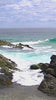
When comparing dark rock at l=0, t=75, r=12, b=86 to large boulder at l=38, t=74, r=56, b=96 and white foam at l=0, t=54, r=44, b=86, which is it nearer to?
white foam at l=0, t=54, r=44, b=86

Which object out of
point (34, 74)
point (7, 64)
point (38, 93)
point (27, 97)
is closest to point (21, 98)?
point (27, 97)

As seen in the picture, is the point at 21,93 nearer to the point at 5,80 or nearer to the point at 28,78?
the point at 5,80

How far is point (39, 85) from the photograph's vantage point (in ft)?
53.6

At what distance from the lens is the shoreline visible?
561 inches

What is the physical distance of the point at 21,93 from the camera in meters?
15.1

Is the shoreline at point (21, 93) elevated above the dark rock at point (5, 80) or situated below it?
below

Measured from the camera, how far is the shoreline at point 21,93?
14.2 metres

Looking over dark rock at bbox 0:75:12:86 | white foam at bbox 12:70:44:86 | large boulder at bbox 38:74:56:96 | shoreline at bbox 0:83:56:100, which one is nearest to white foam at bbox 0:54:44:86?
white foam at bbox 12:70:44:86

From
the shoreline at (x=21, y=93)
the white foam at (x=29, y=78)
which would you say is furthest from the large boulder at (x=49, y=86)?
the white foam at (x=29, y=78)

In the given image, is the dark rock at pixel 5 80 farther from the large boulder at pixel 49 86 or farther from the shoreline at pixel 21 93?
the large boulder at pixel 49 86

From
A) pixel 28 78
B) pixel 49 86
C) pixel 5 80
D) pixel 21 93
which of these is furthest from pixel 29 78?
pixel 21 93

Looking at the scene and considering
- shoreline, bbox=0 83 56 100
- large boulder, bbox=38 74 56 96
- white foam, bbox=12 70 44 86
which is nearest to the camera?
shoreline, bbox=0 83 56 100

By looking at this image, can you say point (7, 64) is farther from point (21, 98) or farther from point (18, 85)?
point (21, 98)

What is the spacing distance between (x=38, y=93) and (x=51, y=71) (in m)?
3.25
